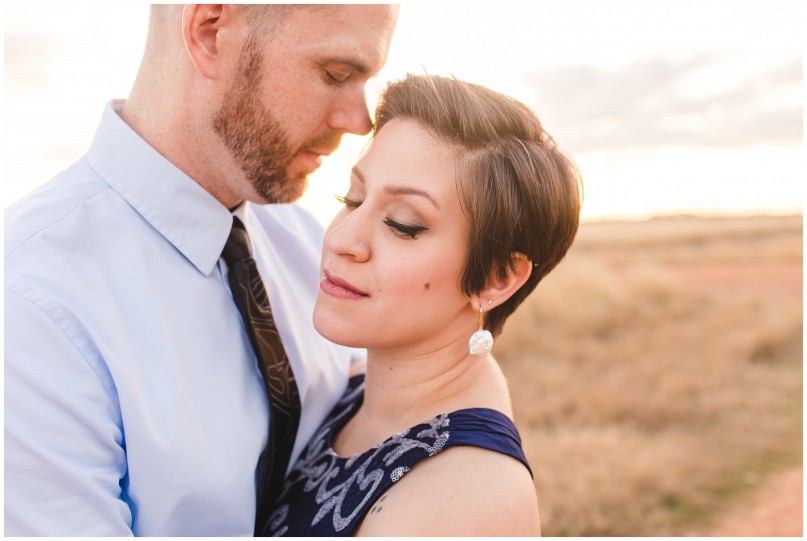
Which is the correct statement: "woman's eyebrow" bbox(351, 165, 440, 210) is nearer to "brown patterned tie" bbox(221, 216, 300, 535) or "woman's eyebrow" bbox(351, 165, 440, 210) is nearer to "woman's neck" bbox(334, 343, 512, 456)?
"woman's neck" bbox(334, 343, 512, 456)

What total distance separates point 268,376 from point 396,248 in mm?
Result: 603

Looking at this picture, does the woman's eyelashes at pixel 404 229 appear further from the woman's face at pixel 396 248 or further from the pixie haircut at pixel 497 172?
the pixie haircut at pixel 497 172

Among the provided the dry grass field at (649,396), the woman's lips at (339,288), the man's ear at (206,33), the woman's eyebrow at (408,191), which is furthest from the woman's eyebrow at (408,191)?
the dry grass field at (649,396)

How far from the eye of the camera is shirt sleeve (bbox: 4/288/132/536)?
1.67 metres

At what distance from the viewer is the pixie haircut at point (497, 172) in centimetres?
199

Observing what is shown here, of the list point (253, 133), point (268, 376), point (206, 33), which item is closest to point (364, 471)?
point (268, 376)

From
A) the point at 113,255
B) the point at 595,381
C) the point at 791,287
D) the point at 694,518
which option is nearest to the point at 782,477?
the point at 694,518

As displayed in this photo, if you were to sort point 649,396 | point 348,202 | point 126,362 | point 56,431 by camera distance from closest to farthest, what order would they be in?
point 56,431
point 126,362
point 348,202
point 649,396

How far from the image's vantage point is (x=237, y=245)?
237 centimetres

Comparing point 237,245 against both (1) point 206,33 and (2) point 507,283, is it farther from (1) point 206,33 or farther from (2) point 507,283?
(2) point 507,283

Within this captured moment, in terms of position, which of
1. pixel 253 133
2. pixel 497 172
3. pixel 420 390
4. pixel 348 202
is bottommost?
pixel 420 390

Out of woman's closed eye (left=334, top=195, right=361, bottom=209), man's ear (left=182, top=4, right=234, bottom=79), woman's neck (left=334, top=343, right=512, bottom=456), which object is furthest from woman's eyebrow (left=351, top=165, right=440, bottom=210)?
man's ear (left=182, top=4, right=234, bottom=79)

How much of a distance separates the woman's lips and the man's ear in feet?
2.66

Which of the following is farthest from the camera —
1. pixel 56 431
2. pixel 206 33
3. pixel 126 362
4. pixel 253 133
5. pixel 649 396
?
pixel 649 396
